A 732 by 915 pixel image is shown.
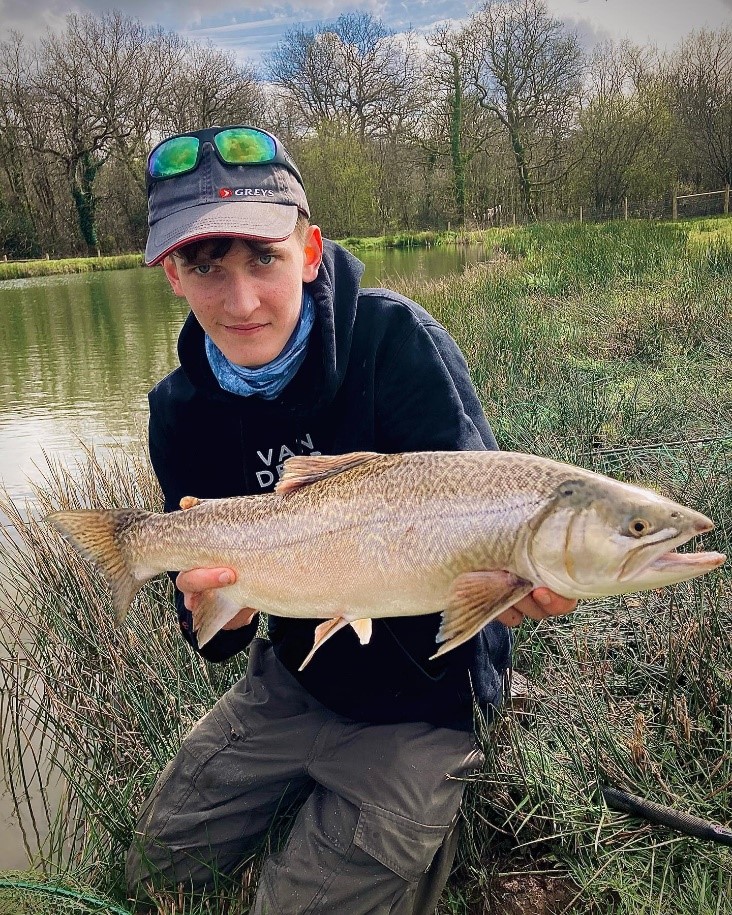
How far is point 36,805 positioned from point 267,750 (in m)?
1.35

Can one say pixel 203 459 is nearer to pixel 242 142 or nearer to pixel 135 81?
pixel 242 142

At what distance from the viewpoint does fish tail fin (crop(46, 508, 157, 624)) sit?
7.57 ft

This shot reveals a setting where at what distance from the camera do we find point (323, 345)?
2.47 meters

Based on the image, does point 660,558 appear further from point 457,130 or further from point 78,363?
point 457,130

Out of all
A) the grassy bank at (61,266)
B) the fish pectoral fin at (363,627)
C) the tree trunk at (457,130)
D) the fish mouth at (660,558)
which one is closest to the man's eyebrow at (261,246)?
the fish pectoral fin at (363,627)

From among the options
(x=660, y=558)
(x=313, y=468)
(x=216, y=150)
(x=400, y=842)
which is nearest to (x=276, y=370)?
(x=313, y=468)

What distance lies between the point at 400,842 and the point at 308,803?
1.23 feet

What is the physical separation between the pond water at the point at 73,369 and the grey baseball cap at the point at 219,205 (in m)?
2.50

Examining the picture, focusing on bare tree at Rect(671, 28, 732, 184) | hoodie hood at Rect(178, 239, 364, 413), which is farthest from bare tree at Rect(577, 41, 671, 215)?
hoodie hood at Rect(178, 239, 364, 413)

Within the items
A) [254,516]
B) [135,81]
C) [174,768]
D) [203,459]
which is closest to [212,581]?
[254,516]

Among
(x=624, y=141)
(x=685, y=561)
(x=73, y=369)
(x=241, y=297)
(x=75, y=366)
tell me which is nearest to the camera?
(x=685, y=561)

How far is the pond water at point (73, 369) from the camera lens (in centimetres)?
867

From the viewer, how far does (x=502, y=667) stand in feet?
8.52

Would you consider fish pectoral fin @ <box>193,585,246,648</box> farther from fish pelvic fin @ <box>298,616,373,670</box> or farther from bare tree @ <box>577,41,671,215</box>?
bare tree @ <box>577,41,671,215</box>
